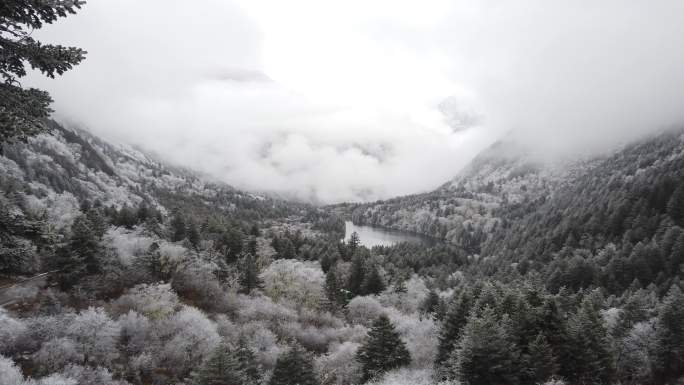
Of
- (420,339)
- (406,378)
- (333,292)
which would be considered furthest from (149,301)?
(420,339)

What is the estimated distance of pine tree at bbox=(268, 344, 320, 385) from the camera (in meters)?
40.9

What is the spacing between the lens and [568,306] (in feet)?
228

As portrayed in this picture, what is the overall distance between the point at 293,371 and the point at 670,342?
1973 inches

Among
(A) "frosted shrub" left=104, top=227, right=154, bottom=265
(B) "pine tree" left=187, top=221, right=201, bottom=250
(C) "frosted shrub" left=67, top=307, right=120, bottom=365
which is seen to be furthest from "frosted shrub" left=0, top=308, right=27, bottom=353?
(B) "pine tree" left=187, top=221, right=201, bottom=250

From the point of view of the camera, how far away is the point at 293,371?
4106cm

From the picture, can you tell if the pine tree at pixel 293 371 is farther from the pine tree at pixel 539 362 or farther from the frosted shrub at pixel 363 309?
the frosted shrub at pixel 363 309

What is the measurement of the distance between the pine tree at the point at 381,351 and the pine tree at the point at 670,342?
34961mm

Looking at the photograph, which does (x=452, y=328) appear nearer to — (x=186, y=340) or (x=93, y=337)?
(x=186, y=340)

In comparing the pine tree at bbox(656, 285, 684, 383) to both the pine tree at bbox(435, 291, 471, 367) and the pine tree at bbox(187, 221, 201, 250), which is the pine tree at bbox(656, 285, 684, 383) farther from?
the pine tree at bbox(187, 221, 201, 250)

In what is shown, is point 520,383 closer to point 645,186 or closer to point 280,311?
point 280,311

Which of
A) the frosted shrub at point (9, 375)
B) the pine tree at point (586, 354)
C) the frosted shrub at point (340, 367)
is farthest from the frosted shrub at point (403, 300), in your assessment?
the frosted shrub at point (9, 375)

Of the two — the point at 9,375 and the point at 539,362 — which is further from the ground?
the point at 539,362

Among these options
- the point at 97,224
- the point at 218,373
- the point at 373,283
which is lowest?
the point at 218,373

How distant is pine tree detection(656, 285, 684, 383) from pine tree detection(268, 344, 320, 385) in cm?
4655
